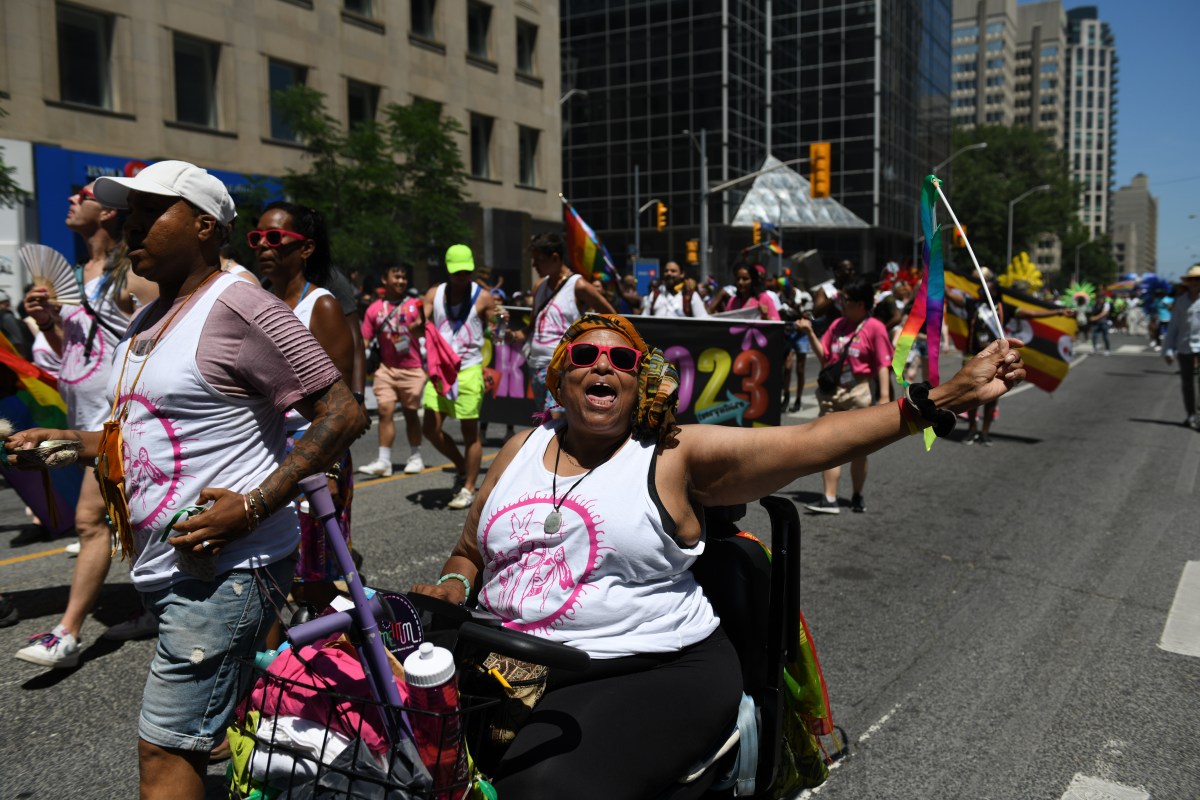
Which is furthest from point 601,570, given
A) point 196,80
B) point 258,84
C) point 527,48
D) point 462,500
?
point 527,48

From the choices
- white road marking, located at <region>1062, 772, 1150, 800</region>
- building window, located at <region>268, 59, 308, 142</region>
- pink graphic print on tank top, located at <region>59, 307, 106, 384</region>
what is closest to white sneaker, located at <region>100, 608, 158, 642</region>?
pink graphic print on tank top, located at <region>59, 307, 106, 384</region>

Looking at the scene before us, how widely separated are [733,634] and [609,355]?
Result: 825 millimetres

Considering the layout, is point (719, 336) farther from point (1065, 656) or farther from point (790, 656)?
point (790, 656)

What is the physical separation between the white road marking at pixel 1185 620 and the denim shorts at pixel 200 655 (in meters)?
4.32

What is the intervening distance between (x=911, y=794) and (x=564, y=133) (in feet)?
201

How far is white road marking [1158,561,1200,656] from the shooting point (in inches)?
187

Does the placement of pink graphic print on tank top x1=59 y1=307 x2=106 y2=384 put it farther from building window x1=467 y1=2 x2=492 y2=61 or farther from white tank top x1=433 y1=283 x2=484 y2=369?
building window x1=467 y1=2 x2=492 y2=61

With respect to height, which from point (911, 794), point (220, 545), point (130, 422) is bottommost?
point (911, 794)

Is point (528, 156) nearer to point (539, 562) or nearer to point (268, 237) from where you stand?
point (268, 237)

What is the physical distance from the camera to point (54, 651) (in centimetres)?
419

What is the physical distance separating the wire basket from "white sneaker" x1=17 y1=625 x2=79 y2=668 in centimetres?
276

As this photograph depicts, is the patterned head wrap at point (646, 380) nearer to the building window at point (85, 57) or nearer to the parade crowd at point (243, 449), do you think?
the parade crowd at point (243, 449)

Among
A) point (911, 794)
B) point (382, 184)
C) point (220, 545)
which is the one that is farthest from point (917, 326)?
point (382, 184)

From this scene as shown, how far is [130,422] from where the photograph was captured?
2.44 meters
